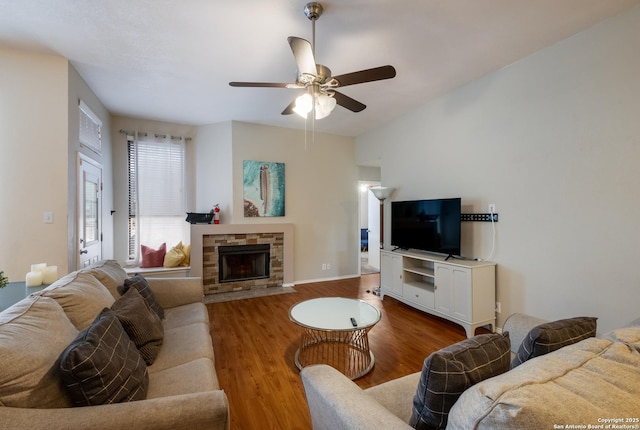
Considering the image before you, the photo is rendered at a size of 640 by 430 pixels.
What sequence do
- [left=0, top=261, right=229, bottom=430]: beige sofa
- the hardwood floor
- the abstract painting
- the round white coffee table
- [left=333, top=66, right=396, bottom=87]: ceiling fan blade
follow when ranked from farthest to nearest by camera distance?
the abstract painting
the round white coffee table
[left=333, top=66, right=396, bottom=87]: ceiling fan blade
the hardwood floor
[left=0, top=261, right=229, bottom=430]: beige sofa

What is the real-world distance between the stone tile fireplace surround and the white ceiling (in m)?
2.07

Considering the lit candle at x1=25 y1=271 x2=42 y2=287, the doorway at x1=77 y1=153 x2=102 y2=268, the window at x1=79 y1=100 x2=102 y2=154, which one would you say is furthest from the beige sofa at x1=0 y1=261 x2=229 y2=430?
the window at x1=79 y1=100 x2=102 y2=154


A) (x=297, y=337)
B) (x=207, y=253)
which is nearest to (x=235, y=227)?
(x=207, y=253)

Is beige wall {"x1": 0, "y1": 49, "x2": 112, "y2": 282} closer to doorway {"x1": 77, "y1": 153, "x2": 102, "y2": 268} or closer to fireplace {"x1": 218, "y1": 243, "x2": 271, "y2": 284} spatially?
doorway {"x1": 77, "y1": 153, "x2": 102, "y2": 268}

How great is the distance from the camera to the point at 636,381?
74 cm

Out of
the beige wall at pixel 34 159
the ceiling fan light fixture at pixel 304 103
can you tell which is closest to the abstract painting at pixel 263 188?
the beige wall at pixel 34 159

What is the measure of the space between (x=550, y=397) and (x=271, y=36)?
2799 millimetres

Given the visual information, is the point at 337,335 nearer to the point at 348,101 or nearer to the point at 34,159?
the point at 348,101

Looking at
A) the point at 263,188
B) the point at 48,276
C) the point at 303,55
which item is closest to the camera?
the point at 303,55

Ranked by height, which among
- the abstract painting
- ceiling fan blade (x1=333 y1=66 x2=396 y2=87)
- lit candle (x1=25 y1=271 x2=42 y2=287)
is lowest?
lit candle (x1=25 y1=271 x2=42 y2=287)

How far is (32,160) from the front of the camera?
271 centimetres

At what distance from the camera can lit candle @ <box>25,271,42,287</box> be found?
2.11m

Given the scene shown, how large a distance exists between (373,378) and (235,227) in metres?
3.15

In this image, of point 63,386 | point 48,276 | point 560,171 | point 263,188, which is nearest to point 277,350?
point 63,386
